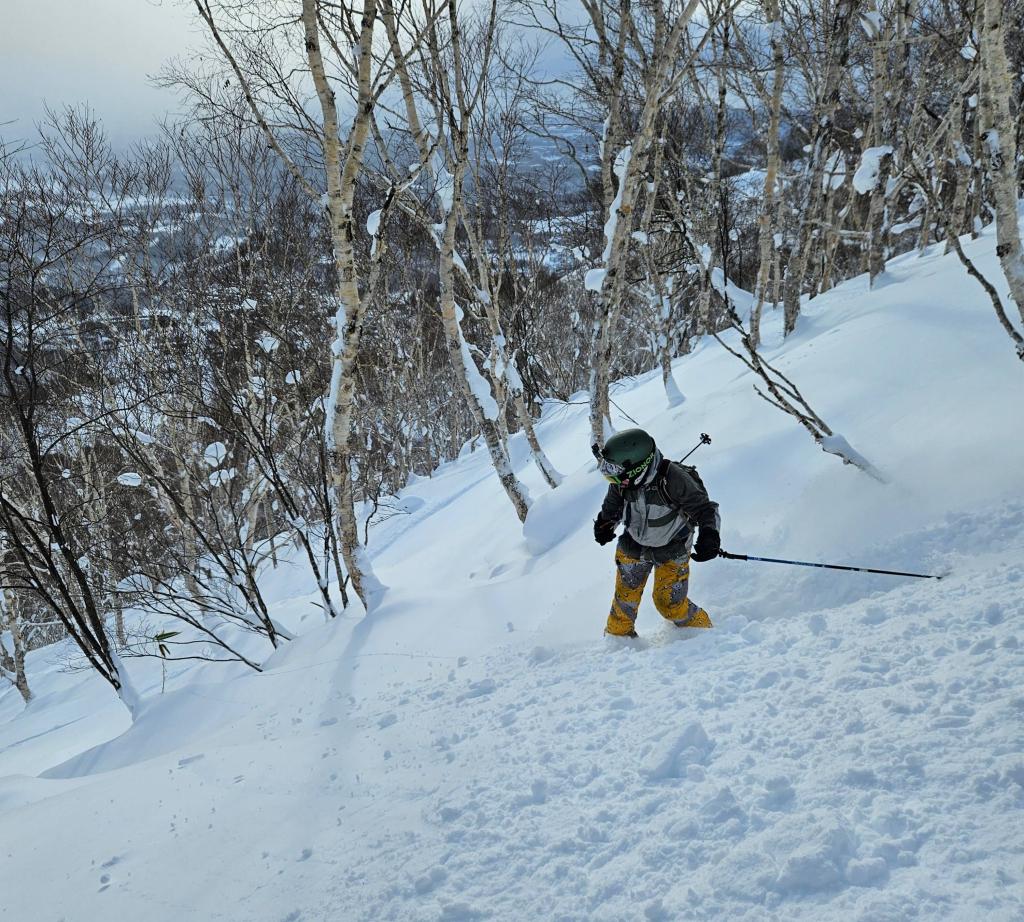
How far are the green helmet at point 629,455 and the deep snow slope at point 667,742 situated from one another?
0.91 meters

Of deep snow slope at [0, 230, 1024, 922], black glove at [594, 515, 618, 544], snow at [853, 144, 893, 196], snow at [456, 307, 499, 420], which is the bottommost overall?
deep snow slope at [0, 230, 1024, 922]

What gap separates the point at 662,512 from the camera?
3342 mm

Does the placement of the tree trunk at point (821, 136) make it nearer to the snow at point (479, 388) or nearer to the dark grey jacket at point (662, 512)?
the snow at point (479, 388)

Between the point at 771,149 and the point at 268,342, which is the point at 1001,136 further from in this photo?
the point at 268,342

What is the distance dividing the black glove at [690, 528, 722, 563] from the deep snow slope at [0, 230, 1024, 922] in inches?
15.5

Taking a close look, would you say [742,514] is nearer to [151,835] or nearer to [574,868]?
[574,868]

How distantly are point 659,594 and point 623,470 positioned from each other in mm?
759

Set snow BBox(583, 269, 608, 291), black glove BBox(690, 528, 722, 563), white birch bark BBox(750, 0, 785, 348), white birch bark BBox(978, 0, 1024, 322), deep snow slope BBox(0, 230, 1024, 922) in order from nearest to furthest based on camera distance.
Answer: deep snow slope BBox(0, 230, 1024, 922) → white birch bark BBox(978, 0, 1024, 322) → black glove BBox(690, 528, 722, 563) → snow BBox(583, 269, 608, 291) → white birch bark BBox(750, 0, 785, 348)

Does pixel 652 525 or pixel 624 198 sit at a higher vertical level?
pixel 624 198

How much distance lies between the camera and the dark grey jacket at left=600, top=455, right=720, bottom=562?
10.7 feet

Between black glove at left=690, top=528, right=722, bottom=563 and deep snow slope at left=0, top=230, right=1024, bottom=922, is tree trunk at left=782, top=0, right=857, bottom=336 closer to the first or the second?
deep snow slope at left=0, top=230, right=1024, bottom=922

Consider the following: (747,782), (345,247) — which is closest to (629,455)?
(747,782)

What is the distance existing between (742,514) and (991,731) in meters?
2.58

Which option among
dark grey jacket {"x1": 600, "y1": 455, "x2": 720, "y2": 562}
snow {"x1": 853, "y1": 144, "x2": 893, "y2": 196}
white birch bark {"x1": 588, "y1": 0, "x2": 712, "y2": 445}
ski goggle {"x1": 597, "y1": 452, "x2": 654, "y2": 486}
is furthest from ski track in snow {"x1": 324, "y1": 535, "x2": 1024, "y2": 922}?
snow {"x1": 853, "y1": 144, "x2": 893, "y2": 196}
